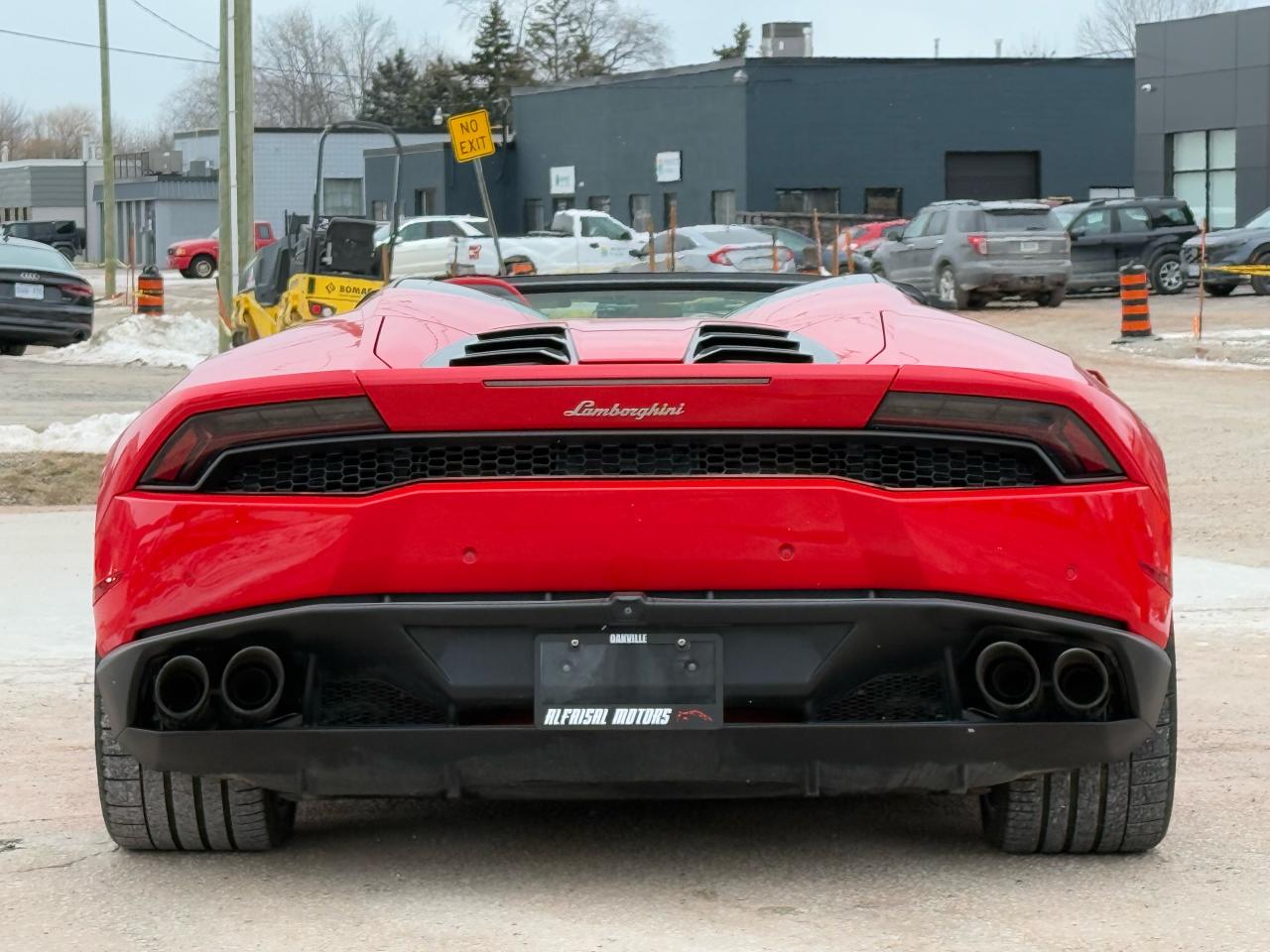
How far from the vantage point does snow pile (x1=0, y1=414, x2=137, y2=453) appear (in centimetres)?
1385

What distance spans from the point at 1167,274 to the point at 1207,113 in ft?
37.3

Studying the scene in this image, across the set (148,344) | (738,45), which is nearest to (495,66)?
(738,45)

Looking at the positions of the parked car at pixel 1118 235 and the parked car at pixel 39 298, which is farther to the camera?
the parked car at pixel 1118 235

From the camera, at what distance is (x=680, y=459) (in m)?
3.75

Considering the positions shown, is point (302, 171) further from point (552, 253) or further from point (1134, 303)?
point (1134, 303)

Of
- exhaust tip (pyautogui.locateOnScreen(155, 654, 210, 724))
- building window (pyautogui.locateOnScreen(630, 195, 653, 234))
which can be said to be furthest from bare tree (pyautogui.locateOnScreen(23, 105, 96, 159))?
exhaust tip (pyautogui.locateOnScreen(155, 654, 210, 724))

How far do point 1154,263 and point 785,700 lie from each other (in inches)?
1229

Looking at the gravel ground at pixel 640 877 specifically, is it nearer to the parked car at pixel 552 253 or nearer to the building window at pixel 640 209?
the parked car at pixel 552 253

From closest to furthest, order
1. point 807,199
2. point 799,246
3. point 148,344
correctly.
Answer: point 148,344 < point 799,246 < point 807,199

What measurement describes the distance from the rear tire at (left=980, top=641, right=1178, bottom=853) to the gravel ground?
5 centimetres

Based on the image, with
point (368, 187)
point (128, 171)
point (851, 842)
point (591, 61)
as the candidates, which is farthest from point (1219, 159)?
point (128, 171)

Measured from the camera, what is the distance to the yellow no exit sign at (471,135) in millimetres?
22562

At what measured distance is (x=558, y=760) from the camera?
3.78m

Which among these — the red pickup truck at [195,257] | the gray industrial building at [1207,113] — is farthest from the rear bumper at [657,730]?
the red pickup truck at [195,257]
